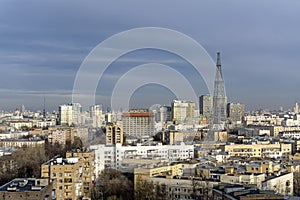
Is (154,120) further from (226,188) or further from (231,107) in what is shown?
(226,188)

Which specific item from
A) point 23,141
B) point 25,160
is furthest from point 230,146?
point 23,141

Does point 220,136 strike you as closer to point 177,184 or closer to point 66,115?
point 177,184

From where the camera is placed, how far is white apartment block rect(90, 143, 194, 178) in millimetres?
7929

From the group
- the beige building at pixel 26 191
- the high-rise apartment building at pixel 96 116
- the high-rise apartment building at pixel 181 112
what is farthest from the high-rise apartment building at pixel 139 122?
the beige building at pixel 26 191

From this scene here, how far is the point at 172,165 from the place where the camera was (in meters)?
6.52

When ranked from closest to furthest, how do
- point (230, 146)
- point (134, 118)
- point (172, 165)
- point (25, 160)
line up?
point (172, 165), point (25, 160), point (230, 146), point (134, 118)

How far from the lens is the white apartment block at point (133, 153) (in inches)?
312

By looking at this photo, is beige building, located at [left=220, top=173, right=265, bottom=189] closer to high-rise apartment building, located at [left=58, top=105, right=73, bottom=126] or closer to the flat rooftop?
the flat rooftop

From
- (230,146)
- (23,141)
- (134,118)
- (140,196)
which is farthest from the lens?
(134,118)

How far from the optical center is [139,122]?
1527 cm

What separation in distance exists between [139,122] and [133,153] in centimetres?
635

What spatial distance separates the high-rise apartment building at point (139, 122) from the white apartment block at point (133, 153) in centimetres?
446

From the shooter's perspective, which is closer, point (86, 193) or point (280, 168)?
point (86, 193)

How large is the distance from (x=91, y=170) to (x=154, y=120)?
10088 mm
